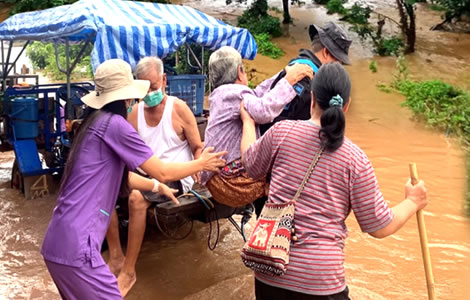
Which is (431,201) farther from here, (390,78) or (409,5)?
(409,5)

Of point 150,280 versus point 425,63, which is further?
point 425,63

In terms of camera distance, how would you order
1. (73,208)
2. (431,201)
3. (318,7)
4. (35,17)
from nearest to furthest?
(73,208), (431,201), (35,17), (318,7)

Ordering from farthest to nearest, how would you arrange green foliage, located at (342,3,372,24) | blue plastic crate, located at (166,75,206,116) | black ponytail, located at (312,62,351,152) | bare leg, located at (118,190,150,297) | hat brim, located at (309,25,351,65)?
green foliage, located at (342,3,372,24)
blue plastic crate, located at (166,75,206,116)
bare leg, located at (118,190,150,297)
hat brim, located at (309,25,351,65)
black ponytail, located at (312,62,351,152)

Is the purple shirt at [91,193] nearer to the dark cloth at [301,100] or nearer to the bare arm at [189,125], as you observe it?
the dark cloth at [301,100]

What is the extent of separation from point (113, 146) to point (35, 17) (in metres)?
5.83

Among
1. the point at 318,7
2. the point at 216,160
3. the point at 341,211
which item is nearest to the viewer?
the point at 341,211

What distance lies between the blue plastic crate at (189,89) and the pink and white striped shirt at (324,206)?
4561mm

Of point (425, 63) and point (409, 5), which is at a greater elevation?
point (409, 5)

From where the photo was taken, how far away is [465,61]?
1446 centimetres

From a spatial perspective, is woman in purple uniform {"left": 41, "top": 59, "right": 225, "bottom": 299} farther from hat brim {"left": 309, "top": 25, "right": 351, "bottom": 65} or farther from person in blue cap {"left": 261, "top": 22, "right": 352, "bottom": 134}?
hat brim {"left": 309, "top": 25, "right": 351, "bottom": 65}

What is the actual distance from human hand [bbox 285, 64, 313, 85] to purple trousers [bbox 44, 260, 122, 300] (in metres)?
1.46

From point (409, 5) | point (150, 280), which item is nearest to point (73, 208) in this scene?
point (150, 280)

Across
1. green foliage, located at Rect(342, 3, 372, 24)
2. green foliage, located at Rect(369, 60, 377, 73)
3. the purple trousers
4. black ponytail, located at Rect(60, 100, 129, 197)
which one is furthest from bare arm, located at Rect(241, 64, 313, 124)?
green foliage, located at Rect(342, 3, 372, 24)

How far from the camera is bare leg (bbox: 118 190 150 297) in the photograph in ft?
12.9
